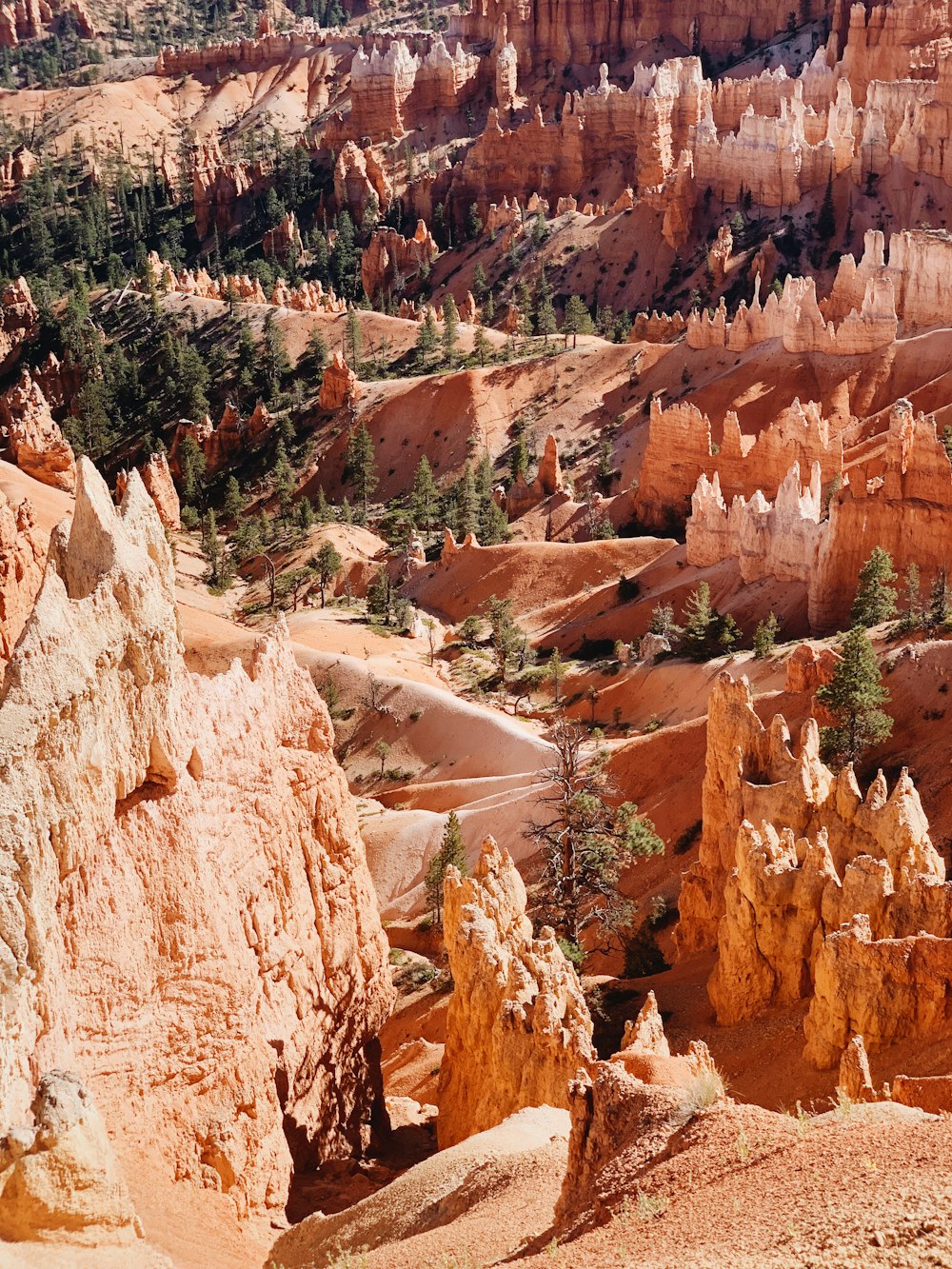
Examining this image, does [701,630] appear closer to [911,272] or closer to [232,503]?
[911,272]

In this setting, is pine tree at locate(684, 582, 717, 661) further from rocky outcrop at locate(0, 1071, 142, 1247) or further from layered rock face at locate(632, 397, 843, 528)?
rocky outcrop at locate(0, 1071, 142, 1247)

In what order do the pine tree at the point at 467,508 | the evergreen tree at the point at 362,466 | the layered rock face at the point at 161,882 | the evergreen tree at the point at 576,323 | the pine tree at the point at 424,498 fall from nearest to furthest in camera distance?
the layered rock face at the point at 161,882, the pine tree at the point at 467,508, the pine tree at the point at 424,498, the evergreen tree at the point at 362,466, the evergreen tree at the point at 576,323

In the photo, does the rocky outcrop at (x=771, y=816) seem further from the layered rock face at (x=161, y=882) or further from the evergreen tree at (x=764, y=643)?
the evergreen tree at (x=764, y=643)

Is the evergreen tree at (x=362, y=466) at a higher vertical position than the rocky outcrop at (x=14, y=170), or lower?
lower

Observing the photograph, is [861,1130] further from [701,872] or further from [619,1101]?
[701,872]

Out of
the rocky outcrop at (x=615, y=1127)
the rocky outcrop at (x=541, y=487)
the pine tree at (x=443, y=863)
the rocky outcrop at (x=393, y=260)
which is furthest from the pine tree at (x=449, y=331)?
the rocky outcrop at (x=615, y=1127)

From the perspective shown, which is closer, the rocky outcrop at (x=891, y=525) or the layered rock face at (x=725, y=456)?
the rocky outcrop at (x=891, y=525)

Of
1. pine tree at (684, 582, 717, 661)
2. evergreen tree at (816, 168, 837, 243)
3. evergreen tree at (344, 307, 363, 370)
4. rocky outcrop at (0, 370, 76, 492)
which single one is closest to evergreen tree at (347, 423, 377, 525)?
evergreen tree at (344, 307, 363, 370)
